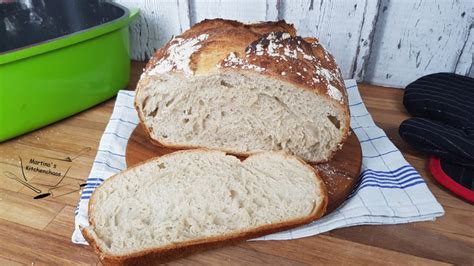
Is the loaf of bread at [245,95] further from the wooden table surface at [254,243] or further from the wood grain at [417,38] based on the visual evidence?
the wood grain at [417,38]

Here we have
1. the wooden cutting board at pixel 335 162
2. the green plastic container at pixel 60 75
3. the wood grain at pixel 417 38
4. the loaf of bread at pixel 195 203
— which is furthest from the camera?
the wood grain at pixel 417 38

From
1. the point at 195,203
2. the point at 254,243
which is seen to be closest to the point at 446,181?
the point at 254,243

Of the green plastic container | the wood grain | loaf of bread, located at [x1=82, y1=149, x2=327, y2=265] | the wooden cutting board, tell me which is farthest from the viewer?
the wood grain

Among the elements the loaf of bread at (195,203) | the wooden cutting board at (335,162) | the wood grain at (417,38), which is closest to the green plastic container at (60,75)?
the wooden cutting board at (335,162)

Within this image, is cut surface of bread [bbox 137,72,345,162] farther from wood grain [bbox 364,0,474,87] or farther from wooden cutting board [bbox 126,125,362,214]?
wood grain [bbox 364,0,474,87]

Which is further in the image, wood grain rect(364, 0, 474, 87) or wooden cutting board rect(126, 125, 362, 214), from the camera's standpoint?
wood grain rect(364, 0, 474, 87)

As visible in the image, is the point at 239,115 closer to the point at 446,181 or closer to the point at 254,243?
the point at 254,243

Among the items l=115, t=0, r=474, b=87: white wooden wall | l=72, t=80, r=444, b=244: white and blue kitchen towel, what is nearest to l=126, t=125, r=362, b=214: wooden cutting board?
l=72, t=80, r=444, b=244: white and blue kitchen towel
